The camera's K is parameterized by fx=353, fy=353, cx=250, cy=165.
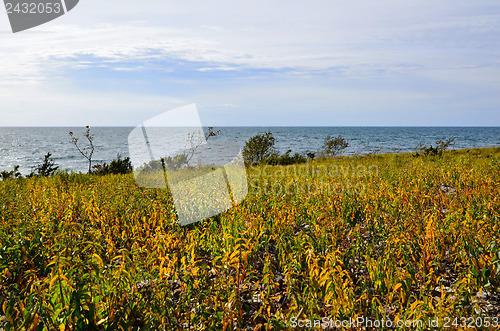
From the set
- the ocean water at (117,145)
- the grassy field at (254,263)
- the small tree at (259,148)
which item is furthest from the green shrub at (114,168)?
the small tree at (259,148)

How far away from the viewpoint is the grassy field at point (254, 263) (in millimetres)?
2873

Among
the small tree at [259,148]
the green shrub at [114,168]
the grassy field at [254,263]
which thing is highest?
the green shrub at [114,168]

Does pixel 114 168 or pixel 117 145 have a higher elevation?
pixel 117 145

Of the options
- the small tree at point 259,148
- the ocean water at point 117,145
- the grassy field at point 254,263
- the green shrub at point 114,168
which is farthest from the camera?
the ocean water at point 117,145

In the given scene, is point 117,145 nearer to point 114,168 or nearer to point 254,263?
point 114,168

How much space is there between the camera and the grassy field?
2873 mm

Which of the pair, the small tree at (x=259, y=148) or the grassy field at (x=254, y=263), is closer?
the grassy field at (x=254, y=263)

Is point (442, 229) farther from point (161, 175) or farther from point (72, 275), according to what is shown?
point (161, 175)

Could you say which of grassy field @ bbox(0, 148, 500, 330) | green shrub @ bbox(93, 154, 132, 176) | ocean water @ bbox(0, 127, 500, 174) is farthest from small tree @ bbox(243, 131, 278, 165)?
grassy field @ bbox(0, 148, 500, 330)

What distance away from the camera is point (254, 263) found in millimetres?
4102

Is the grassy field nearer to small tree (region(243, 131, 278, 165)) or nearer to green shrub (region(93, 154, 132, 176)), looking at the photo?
green shrub (region(93, 154, 132, 176))

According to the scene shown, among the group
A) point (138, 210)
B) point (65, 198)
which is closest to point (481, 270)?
point (138, 210)

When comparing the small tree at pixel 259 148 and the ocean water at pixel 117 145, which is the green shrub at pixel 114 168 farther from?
the small tree at pixel 259 148

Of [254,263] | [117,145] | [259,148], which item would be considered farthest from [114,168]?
[117,145]
